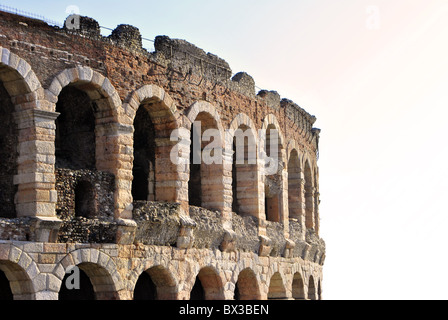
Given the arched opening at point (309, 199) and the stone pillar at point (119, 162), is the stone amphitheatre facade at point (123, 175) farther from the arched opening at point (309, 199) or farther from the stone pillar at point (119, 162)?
the arched opening at point (309, 199)

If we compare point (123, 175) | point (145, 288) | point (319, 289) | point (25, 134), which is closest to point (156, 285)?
point (145, 288)

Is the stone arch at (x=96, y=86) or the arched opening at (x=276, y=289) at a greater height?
the stone arch at (x=96, y=86)

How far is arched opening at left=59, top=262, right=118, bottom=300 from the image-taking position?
16.5 meters

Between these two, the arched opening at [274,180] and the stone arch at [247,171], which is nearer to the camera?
the stone arch at [247,171]

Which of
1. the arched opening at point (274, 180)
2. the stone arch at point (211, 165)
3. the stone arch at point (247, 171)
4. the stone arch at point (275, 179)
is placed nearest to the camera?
the stone arch at point (211, 165)

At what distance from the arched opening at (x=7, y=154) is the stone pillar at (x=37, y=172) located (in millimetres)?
159

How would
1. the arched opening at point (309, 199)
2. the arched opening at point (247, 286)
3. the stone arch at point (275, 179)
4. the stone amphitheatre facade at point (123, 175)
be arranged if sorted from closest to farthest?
the stone amphitheatre facade at point (123, 175)
the arched opening at point (247, 286)
the stone arch at point (275, 179)
the arched opening at point (309, 199)

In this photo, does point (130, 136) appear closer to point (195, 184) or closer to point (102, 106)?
point (102, 106)

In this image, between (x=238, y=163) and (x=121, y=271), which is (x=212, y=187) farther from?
(x=121, y=271)

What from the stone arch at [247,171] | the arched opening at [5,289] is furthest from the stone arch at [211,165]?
the arched opening at [5,289]

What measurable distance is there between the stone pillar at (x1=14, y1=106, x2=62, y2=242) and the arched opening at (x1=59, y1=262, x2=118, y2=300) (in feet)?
4.82

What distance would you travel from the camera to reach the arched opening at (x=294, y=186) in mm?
26672

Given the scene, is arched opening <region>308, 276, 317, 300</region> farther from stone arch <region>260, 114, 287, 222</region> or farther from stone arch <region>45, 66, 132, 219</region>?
stone arch <region>45, 66, 132, 219</region>

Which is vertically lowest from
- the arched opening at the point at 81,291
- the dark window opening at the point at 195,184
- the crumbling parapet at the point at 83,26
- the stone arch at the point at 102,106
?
the arched opening at the point at 81,291
